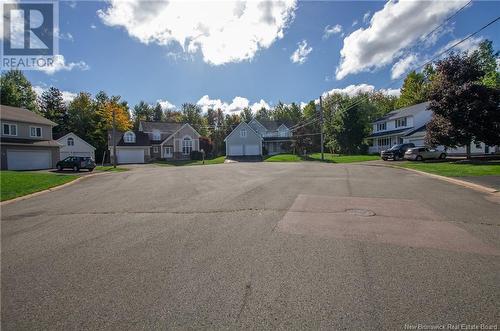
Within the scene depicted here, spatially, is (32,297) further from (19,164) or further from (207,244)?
(19,164)

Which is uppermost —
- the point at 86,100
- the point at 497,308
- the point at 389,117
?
the point at 86,100

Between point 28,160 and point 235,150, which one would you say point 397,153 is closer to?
point 235,150

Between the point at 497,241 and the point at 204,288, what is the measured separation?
18.6 ft

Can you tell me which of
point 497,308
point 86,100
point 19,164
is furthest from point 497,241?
point 86,100

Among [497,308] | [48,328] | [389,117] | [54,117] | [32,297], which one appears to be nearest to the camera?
[48,328]

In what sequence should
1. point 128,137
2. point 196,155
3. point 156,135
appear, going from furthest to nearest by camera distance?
point 156,135 → point 196,155 → point 128,137

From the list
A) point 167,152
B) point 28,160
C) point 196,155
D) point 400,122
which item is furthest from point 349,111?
point 28,160

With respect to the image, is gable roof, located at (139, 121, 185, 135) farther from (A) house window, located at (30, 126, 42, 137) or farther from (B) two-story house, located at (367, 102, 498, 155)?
(B) two-story house, located at (367, 102, 498, 155)

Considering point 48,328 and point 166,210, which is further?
point 166,210

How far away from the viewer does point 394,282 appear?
3.78 meters

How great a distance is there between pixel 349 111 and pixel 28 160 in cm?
4493

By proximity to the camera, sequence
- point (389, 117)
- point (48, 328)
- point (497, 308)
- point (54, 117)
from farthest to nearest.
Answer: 1. point (54, 117)
2. point (389, 117)
3. point (497, 308)
4. point (48, 328)

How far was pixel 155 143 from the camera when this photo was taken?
5875 cm

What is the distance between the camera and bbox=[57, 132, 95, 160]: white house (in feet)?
155
